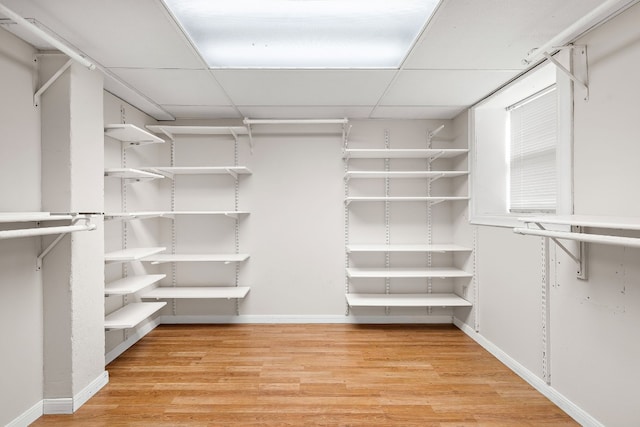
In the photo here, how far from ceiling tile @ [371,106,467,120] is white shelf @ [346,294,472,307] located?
1.92m

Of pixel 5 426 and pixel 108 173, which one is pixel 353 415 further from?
pixel 108 173

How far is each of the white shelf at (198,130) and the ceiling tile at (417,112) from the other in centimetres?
141

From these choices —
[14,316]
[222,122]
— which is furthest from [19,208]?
[222,122]

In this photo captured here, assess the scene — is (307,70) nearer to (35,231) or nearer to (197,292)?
(35,231)

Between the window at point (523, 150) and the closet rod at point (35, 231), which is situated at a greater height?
the window at point (523, 150)

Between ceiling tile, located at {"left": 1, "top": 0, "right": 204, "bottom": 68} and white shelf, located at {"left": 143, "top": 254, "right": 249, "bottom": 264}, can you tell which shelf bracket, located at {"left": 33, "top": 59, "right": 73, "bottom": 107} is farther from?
white shelf, located at {"left": 143, "top": 254, "right": 249, "bottom": 264}

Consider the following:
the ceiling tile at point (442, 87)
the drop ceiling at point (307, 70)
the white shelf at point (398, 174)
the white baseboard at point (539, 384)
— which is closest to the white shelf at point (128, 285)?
the drop ceiling at point (307, 70)

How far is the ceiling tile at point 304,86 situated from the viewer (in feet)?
8.25

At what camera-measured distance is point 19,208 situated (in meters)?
1.95

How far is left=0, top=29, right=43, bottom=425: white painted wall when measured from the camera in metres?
1.86

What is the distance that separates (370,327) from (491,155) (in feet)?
6.85

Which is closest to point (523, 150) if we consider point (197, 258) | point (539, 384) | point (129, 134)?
point (539, 384)

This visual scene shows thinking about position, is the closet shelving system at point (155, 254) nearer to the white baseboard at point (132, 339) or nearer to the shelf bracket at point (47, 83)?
the white baseboard at point (132, 339)

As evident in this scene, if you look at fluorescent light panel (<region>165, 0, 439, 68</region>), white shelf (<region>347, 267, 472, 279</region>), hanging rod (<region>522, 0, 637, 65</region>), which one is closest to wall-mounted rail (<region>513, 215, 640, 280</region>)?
hanging rod (<region>522, 0, 637, 65</region>)
